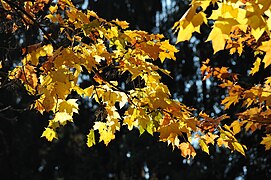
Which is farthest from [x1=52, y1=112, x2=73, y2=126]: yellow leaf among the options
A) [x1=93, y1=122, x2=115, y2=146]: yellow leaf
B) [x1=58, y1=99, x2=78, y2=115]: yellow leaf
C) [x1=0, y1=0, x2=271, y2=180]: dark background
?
[x1=0, y1=0, x2=271, y2=180]: dark background

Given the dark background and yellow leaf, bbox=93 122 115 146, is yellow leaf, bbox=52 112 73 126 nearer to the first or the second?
yellow leaf, bbox=93 122 115 146

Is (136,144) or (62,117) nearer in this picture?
(62,117)

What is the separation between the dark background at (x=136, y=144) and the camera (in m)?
6.65

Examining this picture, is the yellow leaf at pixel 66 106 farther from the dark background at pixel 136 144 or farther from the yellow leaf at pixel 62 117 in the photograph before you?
the dark background at pixel 136 144

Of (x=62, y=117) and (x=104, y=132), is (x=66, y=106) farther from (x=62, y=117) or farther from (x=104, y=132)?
(x=104, y=132)

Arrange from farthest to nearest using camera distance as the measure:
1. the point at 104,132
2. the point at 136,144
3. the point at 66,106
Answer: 1. the point at 136,144
2. the point at 104,132
3. the point at 66,106

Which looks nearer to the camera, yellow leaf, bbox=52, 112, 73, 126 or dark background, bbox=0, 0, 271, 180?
yellow leaf, bbox=52, 112, 73, 126

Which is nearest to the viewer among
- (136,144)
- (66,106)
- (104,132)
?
(66,106)

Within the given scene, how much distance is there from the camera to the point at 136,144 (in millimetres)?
6672

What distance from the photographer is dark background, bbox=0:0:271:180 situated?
6.65m

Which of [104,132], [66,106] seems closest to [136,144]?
[104,132]

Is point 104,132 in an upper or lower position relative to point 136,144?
lower

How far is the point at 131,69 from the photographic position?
6.09 ft

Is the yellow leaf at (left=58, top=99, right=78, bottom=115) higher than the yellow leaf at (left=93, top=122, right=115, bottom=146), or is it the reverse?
the yellow leaf at (left=58, top=99, right=78, bottom=115)
